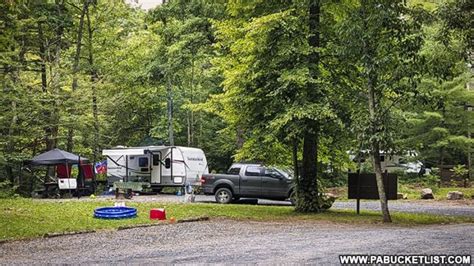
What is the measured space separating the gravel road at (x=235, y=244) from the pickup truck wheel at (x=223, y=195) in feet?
25.9

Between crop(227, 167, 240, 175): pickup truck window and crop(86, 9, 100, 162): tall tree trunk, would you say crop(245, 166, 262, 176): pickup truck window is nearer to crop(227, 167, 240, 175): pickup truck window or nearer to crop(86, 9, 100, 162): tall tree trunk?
crop(227, 167, 240, 175): pickup truck window

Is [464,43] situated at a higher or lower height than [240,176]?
higher

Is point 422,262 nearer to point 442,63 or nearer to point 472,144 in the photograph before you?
point 442,63

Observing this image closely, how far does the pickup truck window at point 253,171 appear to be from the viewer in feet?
69.4

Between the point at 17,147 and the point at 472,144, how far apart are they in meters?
23.7

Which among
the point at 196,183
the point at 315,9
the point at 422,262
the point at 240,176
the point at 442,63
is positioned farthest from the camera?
the point at 196,183

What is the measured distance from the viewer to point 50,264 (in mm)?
8383

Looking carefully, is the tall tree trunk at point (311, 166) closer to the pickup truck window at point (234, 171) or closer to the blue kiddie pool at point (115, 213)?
the pickup truck window at point (234, 171)

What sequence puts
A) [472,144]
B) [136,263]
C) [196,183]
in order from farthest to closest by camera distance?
[472,144]
[196,183]
[136,263]

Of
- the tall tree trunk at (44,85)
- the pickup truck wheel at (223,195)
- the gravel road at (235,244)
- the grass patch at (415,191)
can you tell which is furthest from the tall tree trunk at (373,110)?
the tall tree trunk at (44,85)

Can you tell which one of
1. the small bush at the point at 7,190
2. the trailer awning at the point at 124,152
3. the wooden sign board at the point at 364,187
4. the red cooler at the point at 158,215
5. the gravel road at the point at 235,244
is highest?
the trailer awning at the point at 124,152

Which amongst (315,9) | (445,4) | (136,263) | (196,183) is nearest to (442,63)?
(445,4)

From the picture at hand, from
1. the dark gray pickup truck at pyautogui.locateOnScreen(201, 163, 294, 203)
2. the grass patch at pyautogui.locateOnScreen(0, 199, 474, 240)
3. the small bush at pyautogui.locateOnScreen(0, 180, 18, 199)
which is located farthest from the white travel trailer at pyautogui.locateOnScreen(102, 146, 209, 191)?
the grass patch at pyautogui.locateOnScreen(0, 199, 474, 240)

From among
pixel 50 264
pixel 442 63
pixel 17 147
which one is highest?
pixel 442 63
